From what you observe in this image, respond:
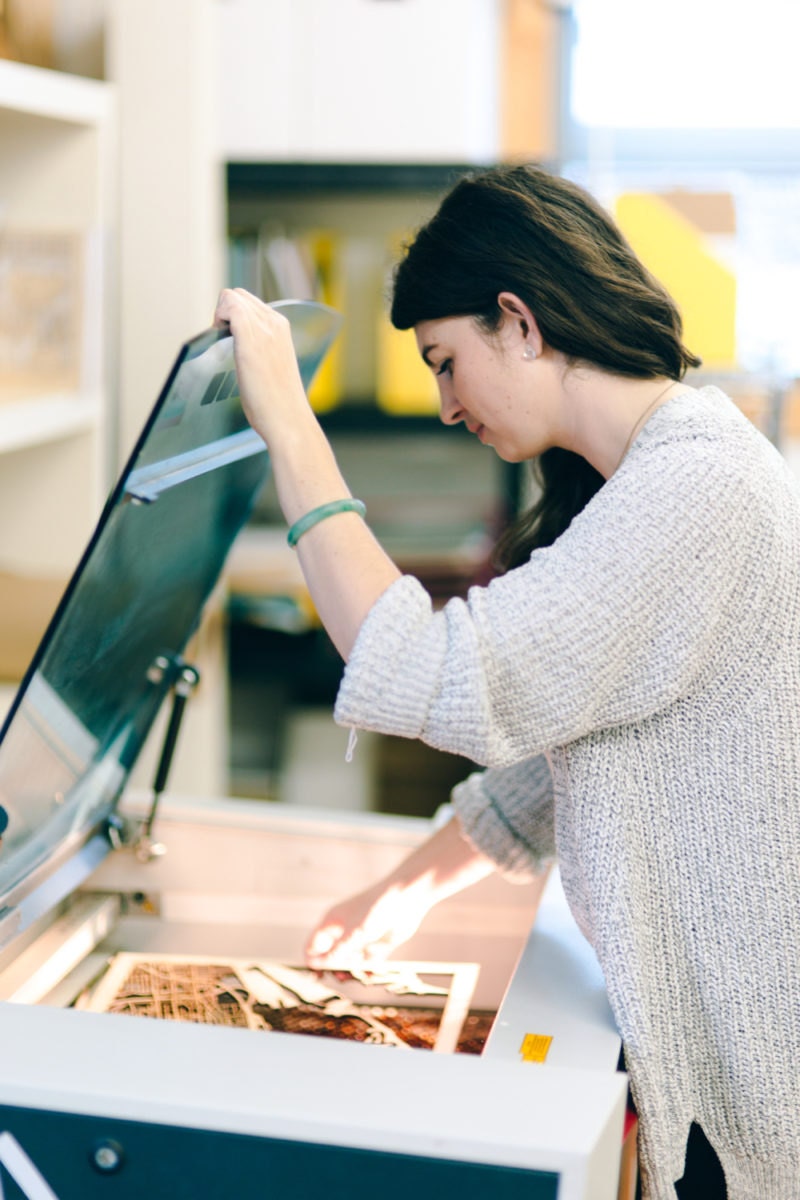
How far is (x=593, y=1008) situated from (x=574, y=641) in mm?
298

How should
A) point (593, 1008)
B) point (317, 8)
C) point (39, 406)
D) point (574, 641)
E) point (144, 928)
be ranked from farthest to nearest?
point (317, 8)
point (39, 406)
point (144, 928)
point (593, 1008)
point (574, 641)

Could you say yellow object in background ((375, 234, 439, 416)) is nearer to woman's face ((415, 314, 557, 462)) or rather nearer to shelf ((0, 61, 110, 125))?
shelf ((0, 61, 110, 125))

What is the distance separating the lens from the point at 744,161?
3.17 m

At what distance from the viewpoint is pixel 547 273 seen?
0.99 metres

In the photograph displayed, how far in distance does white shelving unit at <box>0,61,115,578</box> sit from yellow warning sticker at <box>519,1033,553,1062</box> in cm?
101

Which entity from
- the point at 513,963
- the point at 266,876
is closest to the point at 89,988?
the point at 266,876

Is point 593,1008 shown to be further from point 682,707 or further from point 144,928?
point 144,928

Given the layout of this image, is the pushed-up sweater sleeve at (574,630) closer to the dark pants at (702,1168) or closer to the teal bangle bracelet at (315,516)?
the teal bangle bracelet at (315,516)

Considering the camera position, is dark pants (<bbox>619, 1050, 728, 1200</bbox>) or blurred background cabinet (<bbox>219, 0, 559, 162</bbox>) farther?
blurred background cabinet (<bbox>219, 0, 559, 162</bbox>)

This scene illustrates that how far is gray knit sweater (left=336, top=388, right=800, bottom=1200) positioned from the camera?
89cm

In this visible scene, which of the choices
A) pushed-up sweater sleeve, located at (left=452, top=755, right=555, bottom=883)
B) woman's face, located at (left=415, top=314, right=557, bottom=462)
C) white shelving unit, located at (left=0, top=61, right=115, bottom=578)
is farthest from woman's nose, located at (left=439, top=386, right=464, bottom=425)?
white shelving unit, located at (left=0, top=61, right=115, bottom=578)

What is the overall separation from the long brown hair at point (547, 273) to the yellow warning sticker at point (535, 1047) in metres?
0.49

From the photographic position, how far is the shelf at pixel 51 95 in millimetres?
1468

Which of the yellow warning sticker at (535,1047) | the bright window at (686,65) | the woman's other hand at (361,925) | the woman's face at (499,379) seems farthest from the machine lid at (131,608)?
the bright window at (686,65)
